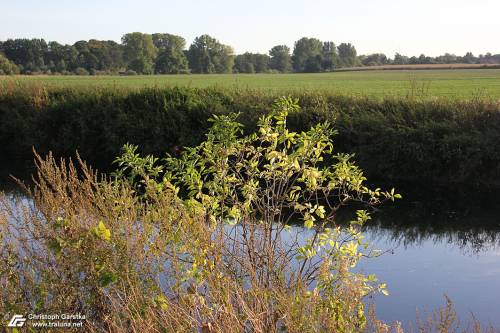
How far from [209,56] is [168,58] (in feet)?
26.1

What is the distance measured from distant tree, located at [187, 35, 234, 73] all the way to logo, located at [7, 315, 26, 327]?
8868 cm

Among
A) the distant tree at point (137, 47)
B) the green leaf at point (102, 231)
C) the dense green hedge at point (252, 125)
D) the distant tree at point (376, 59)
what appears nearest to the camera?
the green leaf at point (102, 231)

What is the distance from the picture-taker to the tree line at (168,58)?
8519 cm

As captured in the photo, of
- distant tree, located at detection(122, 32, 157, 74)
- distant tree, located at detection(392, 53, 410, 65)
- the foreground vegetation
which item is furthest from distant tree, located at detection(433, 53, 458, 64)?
the foreground vegetation

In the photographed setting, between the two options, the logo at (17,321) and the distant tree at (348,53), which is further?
the distant tree at (348,53)

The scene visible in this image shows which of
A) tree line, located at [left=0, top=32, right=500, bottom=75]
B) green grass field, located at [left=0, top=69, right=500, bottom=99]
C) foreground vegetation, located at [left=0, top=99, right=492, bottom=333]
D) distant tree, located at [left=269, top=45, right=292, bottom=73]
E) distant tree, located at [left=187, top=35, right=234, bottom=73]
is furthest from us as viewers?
distant tree, located at [left=269, top=45, right=292, bottom=73]

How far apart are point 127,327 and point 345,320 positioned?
1509mm

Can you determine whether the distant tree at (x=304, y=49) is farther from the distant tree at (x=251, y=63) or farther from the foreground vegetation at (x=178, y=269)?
the foreground vegetation at (x=178, y=269)

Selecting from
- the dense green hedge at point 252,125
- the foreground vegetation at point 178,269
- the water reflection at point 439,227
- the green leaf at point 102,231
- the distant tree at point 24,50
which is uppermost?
the distant tree at point 24,50

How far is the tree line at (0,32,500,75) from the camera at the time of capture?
8519 centimetres

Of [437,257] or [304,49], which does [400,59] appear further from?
[437,257]

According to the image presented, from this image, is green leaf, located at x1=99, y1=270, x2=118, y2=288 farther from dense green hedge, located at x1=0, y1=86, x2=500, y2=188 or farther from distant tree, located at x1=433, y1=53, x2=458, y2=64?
distant tree, located at x1=433, y1=53, x2=458, y2=64

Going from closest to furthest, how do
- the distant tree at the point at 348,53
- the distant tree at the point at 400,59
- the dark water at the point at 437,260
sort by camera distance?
the dark water at the point at 437,260 < the distant tree at the point at 400,59 < the distant tree at the point at 348,53

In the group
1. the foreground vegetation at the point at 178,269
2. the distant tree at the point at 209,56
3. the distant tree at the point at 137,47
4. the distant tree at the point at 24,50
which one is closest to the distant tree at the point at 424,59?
the distant tree at the point at 209,56
